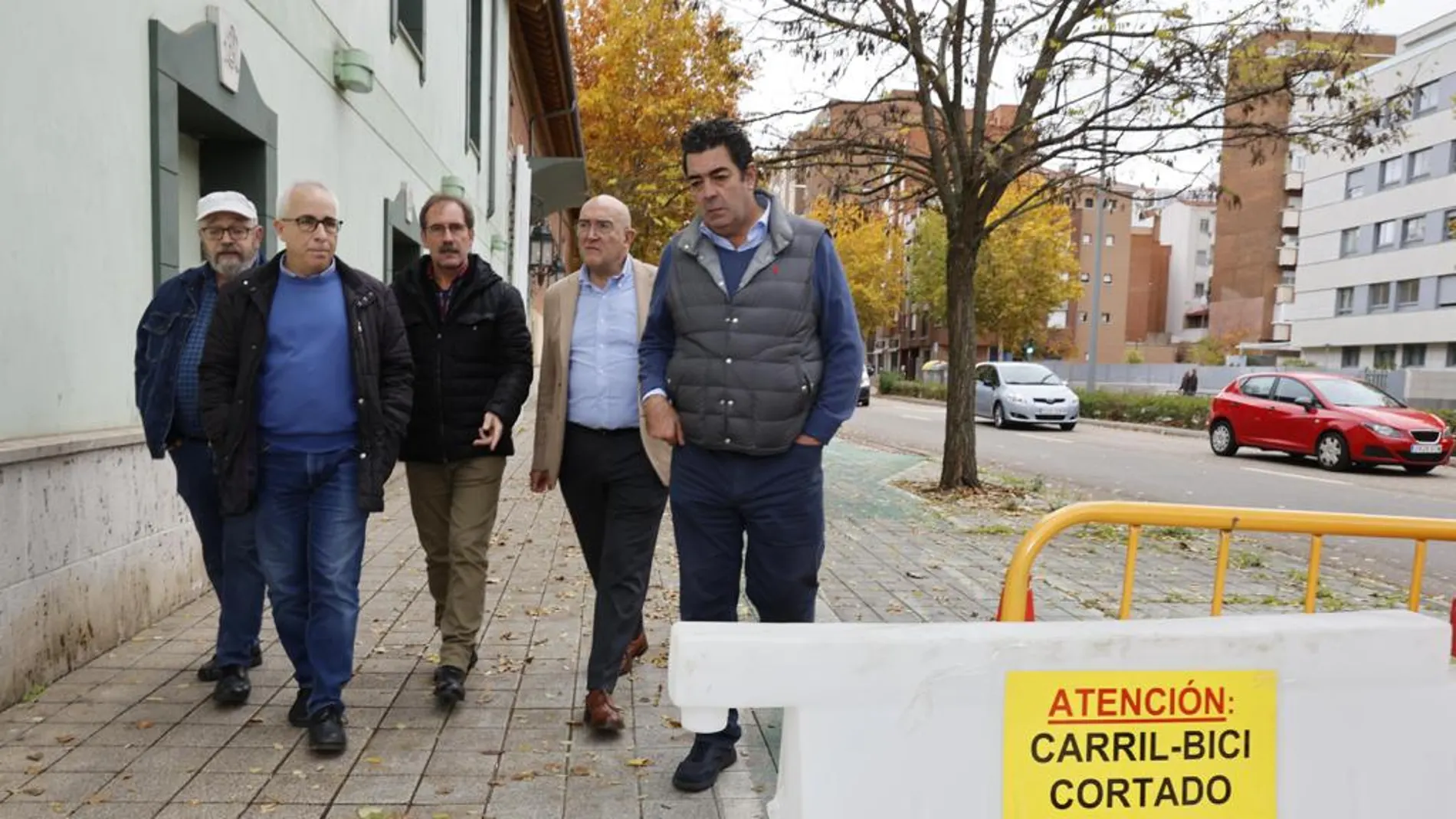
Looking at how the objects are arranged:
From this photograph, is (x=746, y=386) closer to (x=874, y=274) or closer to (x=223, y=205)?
(x=223, y=205)

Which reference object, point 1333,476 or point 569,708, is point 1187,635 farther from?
point 1333,476

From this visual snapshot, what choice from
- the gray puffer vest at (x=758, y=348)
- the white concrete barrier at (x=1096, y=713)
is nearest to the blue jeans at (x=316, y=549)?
the gray puffer vest at (x=758, y=348)

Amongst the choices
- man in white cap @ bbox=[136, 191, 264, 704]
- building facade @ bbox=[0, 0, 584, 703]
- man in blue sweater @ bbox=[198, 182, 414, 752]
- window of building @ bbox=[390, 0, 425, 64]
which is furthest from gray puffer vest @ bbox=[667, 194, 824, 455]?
window of building @ bbox=[390, 0, 425, 64]

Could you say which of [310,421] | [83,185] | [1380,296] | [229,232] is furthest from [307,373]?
[1380,296]

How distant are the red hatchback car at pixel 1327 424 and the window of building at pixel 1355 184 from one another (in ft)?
129

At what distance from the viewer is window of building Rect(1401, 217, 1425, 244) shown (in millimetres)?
44688

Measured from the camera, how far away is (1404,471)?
15.4 meters

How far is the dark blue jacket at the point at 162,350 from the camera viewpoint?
3.85 metres

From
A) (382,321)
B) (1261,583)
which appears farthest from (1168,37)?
(382,321)

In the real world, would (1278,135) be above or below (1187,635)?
above

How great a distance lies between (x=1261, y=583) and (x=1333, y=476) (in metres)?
8.72

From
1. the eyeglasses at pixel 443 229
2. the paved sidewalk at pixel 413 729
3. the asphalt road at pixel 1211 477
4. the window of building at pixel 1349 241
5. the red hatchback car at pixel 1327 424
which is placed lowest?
the asphalt road at pixel 1211 477

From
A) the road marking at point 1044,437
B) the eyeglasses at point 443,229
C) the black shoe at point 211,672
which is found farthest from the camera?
the road marking at point 1044,437

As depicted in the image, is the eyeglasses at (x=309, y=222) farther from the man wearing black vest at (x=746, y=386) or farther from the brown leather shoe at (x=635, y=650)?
the brown leather shoe at (x=635, y=650)
